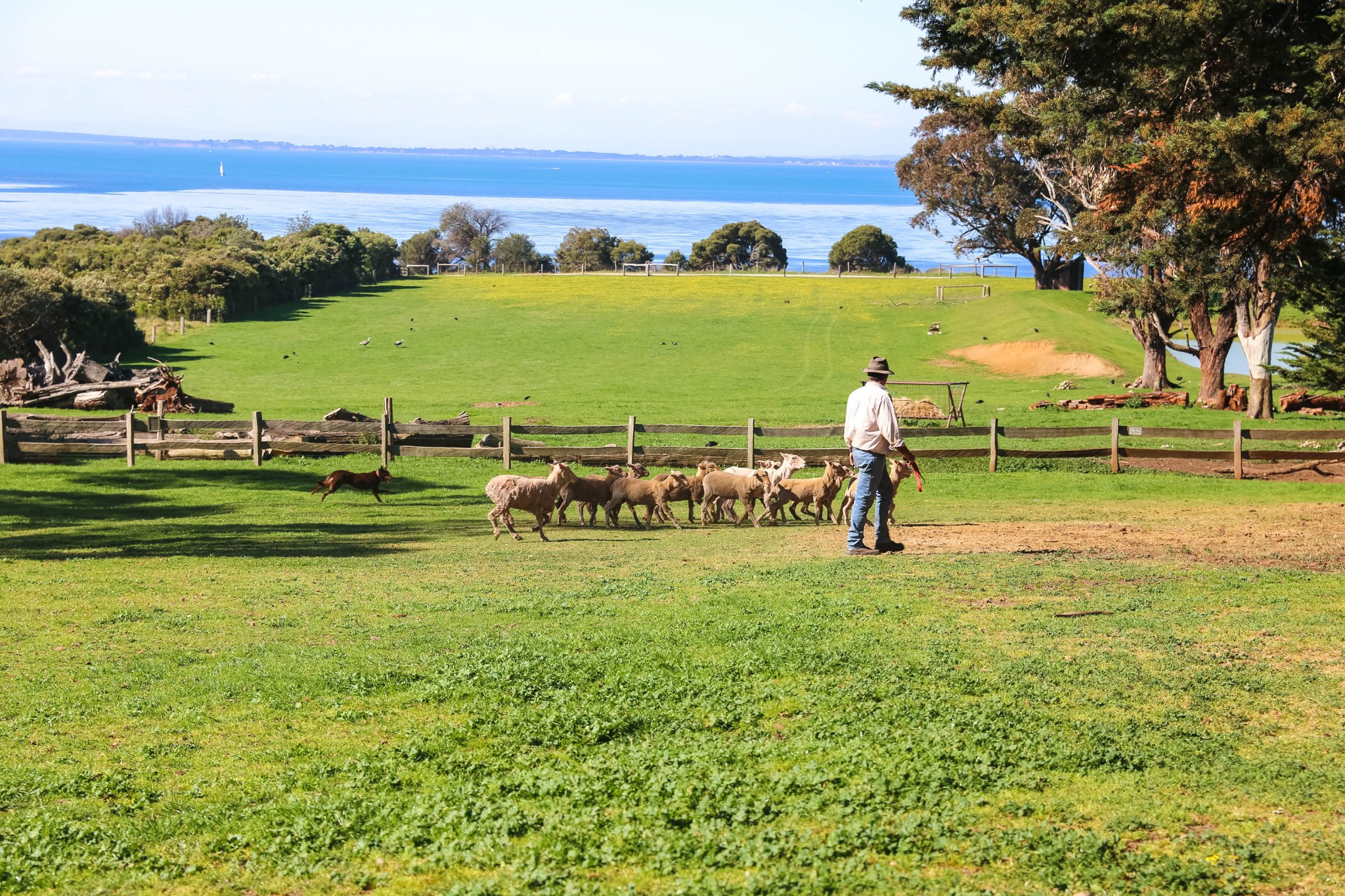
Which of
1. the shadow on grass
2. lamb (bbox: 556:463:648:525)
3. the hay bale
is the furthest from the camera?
the hay bale

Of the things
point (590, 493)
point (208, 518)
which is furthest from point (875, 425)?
point (208, 518)

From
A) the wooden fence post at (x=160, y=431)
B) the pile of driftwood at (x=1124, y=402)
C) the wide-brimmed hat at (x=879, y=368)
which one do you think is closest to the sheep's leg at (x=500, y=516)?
the wide-brimmed hat at (x=879, y=368)

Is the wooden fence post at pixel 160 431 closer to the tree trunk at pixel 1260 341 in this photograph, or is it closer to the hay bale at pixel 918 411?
the hay bale at pixel 918 411

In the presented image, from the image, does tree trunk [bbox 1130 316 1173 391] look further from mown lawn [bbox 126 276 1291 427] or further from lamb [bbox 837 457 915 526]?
lamb [bbox 837 457 915 526]

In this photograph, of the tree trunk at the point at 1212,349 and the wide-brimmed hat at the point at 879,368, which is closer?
the wide-brimmed hat at the point at 879,368

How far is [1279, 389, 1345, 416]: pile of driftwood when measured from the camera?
39438 mm

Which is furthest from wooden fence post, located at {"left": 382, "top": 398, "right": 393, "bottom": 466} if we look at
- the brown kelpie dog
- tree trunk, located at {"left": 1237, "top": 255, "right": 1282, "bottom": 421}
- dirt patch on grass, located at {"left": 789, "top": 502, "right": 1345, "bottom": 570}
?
tree trunk, located at {"left": 1237, "top": 255, "right": 1282, "bottom": 421}

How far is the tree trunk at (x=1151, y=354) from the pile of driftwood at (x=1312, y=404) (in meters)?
6.84

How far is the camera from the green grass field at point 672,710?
6.50 metres

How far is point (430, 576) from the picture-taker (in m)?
15.6

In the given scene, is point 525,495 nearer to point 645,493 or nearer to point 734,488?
point 645,493

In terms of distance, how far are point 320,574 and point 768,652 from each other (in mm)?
7886

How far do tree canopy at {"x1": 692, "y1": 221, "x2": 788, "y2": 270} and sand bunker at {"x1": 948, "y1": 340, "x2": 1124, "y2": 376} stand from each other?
228 ft

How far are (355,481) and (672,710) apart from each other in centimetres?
1747
